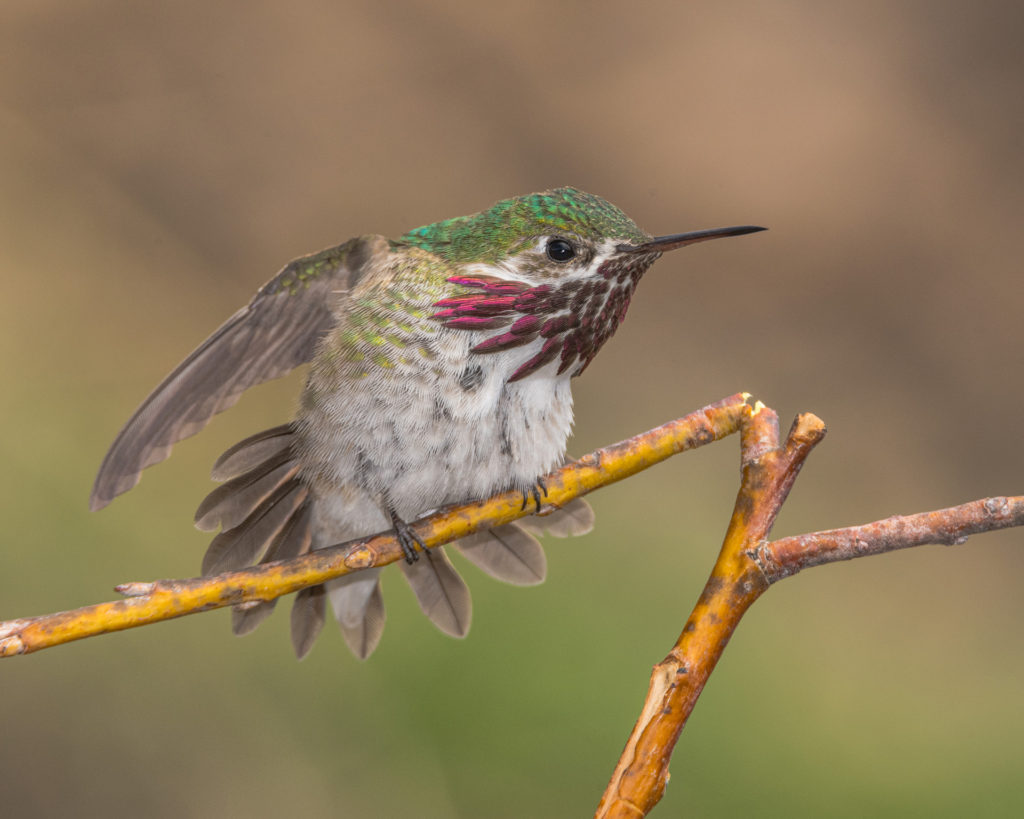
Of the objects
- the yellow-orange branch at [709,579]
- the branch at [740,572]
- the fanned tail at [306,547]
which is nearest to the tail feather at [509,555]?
the fanned tail at [306,547]

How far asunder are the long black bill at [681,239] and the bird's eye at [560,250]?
3.5 inches

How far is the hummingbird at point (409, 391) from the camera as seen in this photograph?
1.70m

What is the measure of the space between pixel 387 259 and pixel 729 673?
1.59m

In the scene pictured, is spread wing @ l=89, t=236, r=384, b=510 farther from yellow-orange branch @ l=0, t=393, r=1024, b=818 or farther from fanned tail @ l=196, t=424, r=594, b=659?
yellow-orange branch @ l=0, t=393, r=1024, b=818

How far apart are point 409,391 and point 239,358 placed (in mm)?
431

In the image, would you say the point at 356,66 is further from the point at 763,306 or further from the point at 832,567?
the point at 832,567

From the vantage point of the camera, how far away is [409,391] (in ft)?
5.84

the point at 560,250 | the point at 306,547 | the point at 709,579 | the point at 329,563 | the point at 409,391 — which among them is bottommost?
the point at 709,579

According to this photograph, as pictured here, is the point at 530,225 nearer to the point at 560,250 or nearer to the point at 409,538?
the point at 560,250

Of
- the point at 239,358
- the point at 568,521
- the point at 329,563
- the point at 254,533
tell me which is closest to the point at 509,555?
the point at 568,521

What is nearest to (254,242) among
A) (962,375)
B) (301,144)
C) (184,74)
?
(301,144)

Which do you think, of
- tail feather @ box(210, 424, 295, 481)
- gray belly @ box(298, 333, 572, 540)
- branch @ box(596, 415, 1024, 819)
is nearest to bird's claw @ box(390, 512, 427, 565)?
gray belly @ box(298, 333, 572, 540)

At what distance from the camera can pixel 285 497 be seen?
2117mm

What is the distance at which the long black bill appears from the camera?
1.38m
